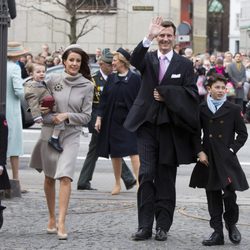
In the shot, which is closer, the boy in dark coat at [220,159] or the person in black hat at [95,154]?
the boy in dark coat at [220,159]

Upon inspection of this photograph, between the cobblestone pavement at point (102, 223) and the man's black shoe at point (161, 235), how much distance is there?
0.06m

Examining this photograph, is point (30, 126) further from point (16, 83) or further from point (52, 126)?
point (52, 126)

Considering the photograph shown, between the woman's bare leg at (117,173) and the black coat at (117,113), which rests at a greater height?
the black coat at (117,113)

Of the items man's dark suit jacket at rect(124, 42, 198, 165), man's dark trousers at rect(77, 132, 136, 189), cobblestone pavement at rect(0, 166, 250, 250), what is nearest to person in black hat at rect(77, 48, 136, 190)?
man's dark trousers at rect(77, 132, 136, 189)

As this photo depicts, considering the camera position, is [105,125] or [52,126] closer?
[52,126]

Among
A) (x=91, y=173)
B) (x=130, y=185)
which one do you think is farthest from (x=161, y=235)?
(x=91, y=173)

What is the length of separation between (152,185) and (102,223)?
1.09 metres

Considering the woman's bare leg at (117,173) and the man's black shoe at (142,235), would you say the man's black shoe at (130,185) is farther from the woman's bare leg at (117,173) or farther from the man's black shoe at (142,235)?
the man's black shoe at (142,235)

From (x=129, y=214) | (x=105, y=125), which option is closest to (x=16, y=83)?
(x=105, y=125)

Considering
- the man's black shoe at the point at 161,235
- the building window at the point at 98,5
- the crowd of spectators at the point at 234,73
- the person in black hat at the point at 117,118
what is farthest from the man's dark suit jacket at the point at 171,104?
the building window at the point at 98,5

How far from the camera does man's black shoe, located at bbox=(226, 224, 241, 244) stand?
29.3 ft

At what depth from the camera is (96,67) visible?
955 inches

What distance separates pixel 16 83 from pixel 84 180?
64.0 inches

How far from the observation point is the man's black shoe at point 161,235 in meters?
8.98
